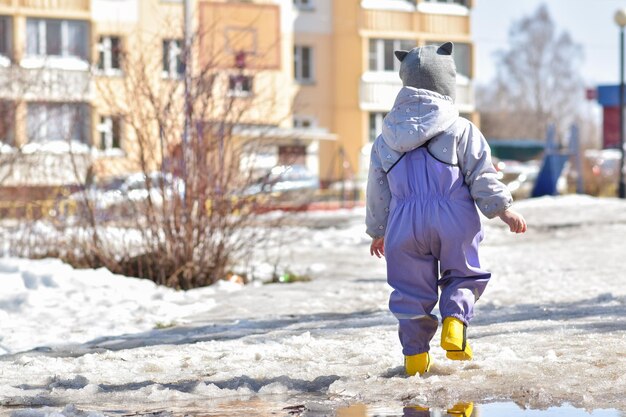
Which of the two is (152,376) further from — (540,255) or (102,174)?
(540,255)

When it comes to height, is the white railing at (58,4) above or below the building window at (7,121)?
above

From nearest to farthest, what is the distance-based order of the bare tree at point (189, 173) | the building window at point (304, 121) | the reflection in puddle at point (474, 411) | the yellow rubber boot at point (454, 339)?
the reflection in puddle at point (474, 411), the yellow rubber boot at point (454, 339), the bare tree at point (189, 173), the building window at point (304, 121)

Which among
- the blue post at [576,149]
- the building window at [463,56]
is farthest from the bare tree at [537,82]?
the blue post at [576,149]

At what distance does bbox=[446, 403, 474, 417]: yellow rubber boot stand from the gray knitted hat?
165 cm

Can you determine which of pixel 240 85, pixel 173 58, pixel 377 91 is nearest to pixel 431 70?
pixel 240 85

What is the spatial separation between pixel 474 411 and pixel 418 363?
2.89 feet

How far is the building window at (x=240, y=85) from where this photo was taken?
12.3 meters

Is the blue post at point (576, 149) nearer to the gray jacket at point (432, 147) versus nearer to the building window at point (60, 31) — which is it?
the building window at point (60, 31)

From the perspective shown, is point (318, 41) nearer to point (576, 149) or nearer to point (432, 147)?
point (576, 149)

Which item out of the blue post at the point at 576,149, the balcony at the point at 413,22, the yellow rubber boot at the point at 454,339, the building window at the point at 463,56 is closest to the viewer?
the yellow rubber boot at the point at 454,339

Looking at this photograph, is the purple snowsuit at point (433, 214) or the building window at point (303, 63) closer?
the purple snowsuit at point (433, 214)

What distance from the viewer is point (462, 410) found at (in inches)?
208

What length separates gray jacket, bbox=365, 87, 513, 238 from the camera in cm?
617

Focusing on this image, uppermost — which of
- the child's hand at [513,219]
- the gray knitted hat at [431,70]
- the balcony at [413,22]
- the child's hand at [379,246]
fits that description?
the balcony at [413,22]
